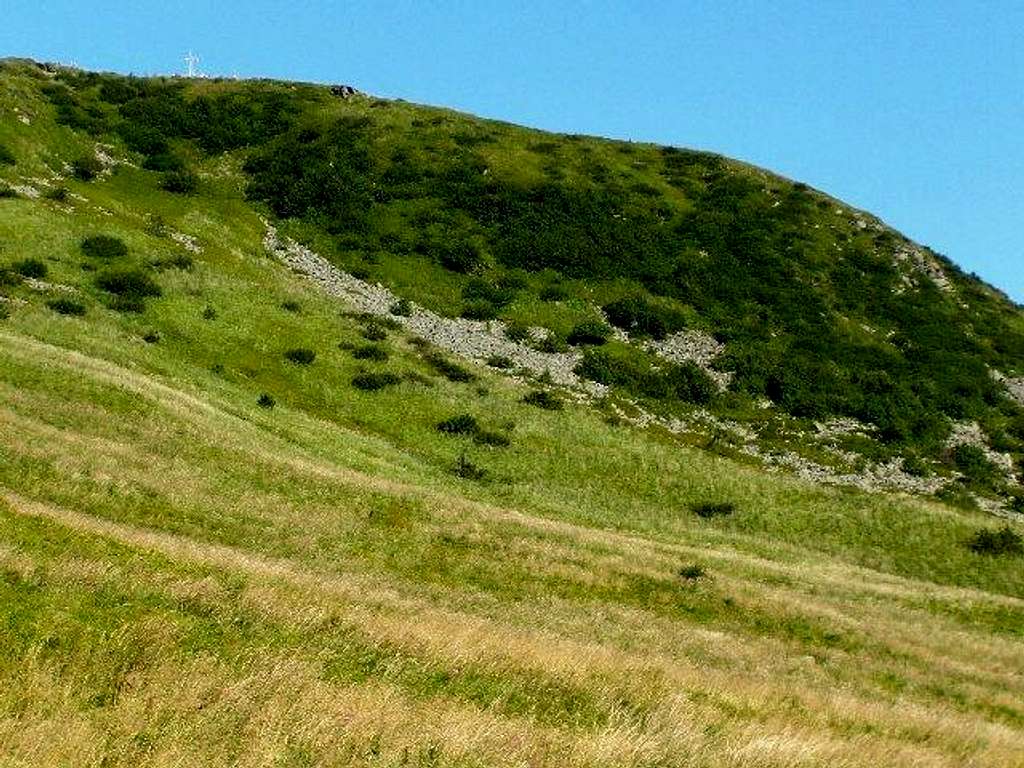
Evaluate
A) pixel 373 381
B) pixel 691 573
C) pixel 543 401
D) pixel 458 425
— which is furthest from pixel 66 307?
pixel 691 573

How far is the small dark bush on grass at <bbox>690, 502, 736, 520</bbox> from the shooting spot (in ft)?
164

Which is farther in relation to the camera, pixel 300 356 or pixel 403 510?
pixel 300 356

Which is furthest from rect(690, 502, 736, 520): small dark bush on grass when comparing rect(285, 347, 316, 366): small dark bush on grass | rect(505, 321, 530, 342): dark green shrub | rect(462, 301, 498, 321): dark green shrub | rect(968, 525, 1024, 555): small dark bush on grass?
rect(462, 301, 498, 321): dark green shrub

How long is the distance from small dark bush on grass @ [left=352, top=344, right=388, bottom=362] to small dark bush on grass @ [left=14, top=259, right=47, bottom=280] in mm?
20707

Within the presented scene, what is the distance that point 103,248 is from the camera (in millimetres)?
64125

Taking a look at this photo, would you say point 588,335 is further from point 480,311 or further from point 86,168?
point 86,168

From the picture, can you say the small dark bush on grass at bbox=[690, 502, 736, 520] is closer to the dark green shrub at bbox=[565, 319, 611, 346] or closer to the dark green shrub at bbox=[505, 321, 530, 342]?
the dark green shrub at bbox=[565, 319, 611, 346]

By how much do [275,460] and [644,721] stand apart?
88.3ft

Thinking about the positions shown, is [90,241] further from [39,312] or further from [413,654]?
[413,654]

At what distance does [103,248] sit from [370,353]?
20986mm

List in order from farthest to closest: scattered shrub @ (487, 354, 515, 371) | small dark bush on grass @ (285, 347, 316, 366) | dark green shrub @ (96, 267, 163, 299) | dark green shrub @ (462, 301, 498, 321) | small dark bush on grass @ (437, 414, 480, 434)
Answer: dark green shrub @ (462, 301, 498, 321), scattered shrub @ (487, 354, 515, 371), dark green shrub @ (96, 267, 163, 299), small dark bush on grass @ (285, 347, 316, 366), small dark bush on grass @ (437, 414, 480, 434)

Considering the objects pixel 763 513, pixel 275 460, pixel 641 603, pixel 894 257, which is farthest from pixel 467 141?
pixel 641 603

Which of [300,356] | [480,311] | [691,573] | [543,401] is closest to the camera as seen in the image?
[691,573]

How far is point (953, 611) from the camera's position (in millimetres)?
36250
